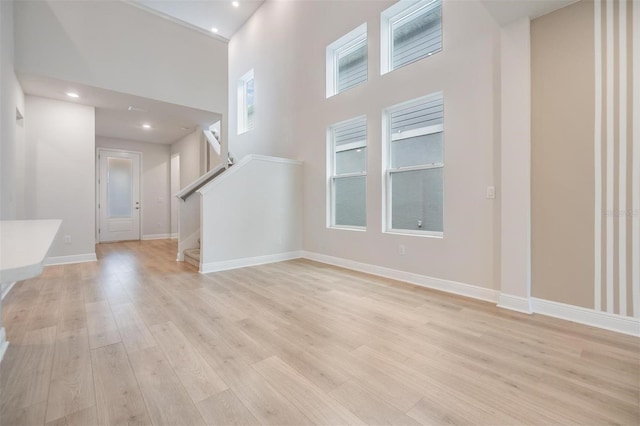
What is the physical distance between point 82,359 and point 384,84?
13.6ft

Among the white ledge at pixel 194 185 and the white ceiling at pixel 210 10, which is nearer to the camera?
the white ledge at pixel 194 185

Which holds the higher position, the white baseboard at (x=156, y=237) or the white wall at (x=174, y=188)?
the white wall at (x=174, y=188)

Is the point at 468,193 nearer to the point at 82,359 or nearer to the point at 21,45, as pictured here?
the point at 82,359

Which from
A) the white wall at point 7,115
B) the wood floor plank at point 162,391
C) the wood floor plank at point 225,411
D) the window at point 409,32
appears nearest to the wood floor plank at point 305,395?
the wood floor plank at point 225,411

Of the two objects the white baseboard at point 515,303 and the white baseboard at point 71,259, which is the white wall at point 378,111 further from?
the white baseboard at point 71,259

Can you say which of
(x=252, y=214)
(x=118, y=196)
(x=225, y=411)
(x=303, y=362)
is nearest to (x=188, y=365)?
(x=225, y=411)

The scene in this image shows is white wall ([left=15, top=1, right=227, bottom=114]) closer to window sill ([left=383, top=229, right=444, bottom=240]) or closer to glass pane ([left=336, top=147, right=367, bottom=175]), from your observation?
glass pane ([left=336, top=147, right=367, bottom=175])

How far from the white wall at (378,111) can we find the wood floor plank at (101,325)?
299cm

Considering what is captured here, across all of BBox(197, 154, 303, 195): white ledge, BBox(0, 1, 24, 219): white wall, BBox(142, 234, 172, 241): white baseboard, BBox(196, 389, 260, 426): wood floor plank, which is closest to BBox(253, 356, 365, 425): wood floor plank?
BBox(196, 389, 260, 426): wood floor plank

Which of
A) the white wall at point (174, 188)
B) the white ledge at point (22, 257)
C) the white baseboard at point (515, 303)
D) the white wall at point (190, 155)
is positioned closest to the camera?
the white ledge at point (22, 257)

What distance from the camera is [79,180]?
496cm

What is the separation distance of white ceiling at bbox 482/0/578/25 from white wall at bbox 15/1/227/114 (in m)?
4.58

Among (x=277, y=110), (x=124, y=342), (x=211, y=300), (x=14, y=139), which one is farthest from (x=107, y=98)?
(x=124, y=342)

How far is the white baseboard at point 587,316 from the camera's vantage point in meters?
2.17
